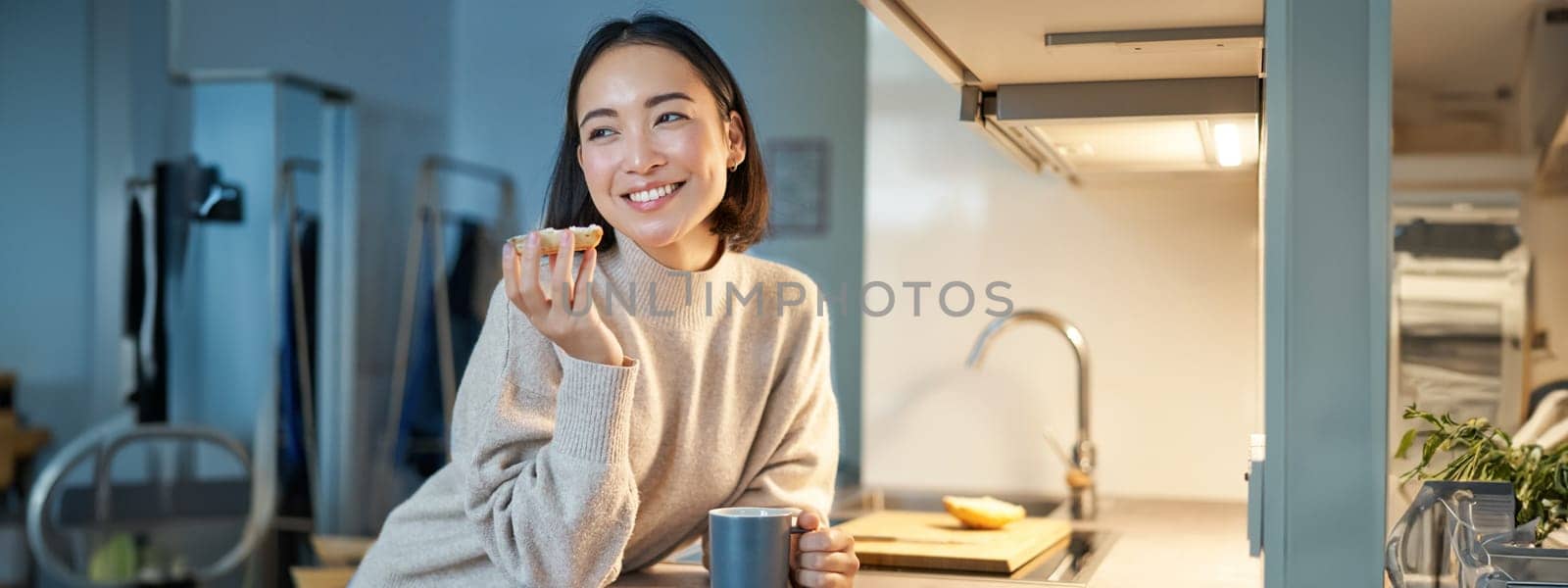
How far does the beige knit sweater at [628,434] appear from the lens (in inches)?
34.1

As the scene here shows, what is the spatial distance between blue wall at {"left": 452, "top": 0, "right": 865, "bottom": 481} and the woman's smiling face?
1.6 inches

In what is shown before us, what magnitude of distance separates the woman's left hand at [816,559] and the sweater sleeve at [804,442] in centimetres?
9

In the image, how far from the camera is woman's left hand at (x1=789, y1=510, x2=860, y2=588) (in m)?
0.91

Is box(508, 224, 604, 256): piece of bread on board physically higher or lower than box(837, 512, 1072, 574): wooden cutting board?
higher

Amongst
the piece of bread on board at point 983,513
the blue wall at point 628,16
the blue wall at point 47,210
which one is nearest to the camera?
the blue wall at point 628,16

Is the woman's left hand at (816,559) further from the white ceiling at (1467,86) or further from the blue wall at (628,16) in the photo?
the white ceiling at (1467,86)

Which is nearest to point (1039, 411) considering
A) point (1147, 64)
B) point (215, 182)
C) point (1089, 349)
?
point (1089, 349)

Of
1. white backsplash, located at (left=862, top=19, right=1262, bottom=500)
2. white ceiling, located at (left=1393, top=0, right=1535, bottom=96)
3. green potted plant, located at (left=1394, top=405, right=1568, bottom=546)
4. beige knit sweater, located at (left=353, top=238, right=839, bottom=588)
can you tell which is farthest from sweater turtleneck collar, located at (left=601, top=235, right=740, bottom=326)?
white ceiling, located at (left=1393, top=0, right=1535, bottom=96)

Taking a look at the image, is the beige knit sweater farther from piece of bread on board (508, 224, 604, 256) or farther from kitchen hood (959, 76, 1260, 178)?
kitchen hood (959, 76, 1260, 178)

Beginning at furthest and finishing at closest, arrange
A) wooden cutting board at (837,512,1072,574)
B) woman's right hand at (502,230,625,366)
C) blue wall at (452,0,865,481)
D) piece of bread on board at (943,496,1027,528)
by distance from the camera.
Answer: piece of bread on board at (943,496,1027,528), wooden cutting board at (837,512,1072,574), blue wall at (452,0,865,481), woman's right hand at (502,230,625,366)

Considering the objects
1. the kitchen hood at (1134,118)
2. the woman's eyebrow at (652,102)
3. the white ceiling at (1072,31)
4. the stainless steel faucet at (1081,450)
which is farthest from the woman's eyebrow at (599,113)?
the stainless steel faucet at (1081,450)

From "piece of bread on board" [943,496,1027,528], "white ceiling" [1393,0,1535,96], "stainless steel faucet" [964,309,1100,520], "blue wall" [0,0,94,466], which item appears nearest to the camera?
"piece of bread on board" [943,496,1027,528]

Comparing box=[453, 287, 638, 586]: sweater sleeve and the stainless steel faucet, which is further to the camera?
the stainless steel faucet

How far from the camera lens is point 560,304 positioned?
2.77 feet
